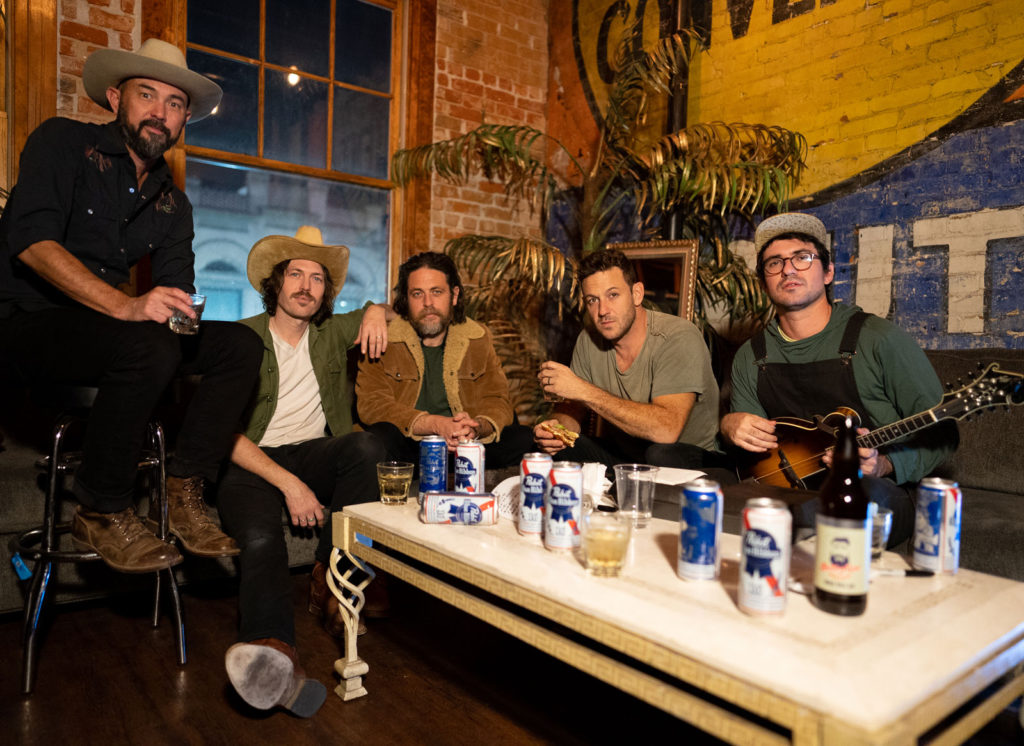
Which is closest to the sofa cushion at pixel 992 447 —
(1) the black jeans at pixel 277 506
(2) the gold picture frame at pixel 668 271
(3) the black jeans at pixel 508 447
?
(2) the gold picture frame at pixel 668 271

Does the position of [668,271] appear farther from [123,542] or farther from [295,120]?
[123,542]

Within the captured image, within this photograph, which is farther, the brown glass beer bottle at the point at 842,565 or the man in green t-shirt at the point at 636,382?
the man in green t-shirt at the point at 636,382

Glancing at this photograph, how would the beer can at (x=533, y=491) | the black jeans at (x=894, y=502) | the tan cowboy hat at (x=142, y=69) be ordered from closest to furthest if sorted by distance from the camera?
the beer can at (x=533, y=491), the black jeans at (x=894, y=502), the tan cowboy hat at (x=142, y=69)

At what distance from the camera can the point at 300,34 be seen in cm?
415

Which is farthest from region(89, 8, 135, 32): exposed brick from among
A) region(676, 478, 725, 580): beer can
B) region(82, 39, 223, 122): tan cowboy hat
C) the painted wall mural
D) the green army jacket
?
region(676, 478, 725, 580): beer can

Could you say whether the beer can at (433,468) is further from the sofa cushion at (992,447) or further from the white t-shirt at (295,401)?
the sofa cushion at (992,447)

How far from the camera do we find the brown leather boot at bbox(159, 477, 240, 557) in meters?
1.95

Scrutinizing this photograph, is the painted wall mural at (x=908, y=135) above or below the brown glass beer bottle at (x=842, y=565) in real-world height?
above

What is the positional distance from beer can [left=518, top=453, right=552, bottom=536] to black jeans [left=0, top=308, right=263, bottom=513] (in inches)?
39.8

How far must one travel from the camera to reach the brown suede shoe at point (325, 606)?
2.22m

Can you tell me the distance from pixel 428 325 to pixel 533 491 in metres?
1.56

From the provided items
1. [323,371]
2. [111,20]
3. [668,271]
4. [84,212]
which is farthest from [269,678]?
[111,20]

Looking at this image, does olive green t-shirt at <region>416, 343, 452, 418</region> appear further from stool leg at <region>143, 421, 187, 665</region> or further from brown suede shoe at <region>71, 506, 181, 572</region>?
brown suede shoe at <region>71, 506, 181, 572</region>

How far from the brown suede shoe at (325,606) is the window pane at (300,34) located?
305 cm
